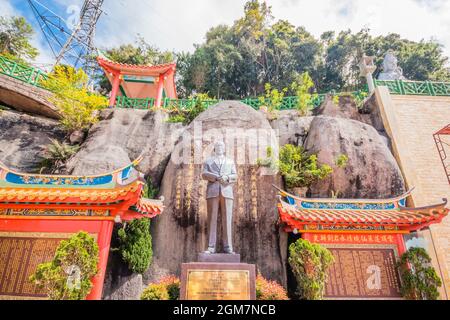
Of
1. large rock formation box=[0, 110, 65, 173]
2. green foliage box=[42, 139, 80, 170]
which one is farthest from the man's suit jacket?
large rock formation box=[0, 110, 65, 173]

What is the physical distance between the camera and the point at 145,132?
12.5 meters

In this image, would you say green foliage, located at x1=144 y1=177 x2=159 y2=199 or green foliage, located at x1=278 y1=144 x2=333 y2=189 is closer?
green foliage, located at x1=144 y1=177 x2=159 y2=199

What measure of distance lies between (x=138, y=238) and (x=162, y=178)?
2.69 metres

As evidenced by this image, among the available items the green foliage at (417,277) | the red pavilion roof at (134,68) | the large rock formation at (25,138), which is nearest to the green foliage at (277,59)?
the red pavilion roof at (134,68)

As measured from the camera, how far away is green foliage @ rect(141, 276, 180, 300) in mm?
5891

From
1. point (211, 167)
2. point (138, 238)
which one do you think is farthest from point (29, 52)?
point (211, 167)

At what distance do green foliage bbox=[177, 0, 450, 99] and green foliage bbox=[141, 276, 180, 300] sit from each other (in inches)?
766

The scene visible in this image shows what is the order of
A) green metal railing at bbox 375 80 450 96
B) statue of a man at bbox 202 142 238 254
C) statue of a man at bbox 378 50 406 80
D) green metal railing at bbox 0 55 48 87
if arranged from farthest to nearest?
statue of a man at bbox 378 50 406 80
green metal railing at bbox 375 80 450 96
green metal railing at bbox 0 55 48 87
statue of a man at bbox 202 142 238 254

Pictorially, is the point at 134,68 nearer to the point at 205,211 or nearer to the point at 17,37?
the point at 17,37

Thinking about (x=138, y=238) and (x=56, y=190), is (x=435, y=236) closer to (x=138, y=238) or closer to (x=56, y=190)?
(x=138, y=238)

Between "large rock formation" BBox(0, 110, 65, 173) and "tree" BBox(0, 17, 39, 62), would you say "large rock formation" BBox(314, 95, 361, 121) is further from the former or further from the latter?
"tree" BBox(0, 17, 39, 62)

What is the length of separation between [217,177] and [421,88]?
12.3 meters
